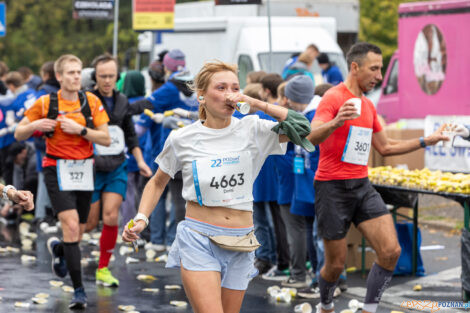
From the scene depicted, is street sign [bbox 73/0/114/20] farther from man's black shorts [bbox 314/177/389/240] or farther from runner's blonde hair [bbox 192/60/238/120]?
runner's blonde hair [bbox 192/60/238/120]

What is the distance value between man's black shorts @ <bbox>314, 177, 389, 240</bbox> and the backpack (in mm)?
2385

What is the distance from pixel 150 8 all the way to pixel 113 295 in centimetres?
843

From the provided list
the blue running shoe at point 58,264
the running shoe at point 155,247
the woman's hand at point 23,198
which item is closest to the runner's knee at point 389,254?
the woman's hand at point 23,198

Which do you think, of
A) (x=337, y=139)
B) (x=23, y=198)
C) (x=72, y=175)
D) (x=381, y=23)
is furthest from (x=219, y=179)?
(x=381, y=23)

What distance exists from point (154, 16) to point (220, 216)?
36.9 ft

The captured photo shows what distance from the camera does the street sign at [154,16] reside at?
15.9m

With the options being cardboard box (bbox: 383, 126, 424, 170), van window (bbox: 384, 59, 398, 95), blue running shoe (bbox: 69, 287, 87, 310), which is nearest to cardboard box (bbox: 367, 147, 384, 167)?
cardboard box (bbox: 383, 126, 424, 170)

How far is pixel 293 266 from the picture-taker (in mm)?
8773

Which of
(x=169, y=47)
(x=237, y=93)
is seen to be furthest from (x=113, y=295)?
(x=169, y=47)

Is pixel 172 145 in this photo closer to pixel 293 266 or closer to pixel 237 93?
pixel 237 93

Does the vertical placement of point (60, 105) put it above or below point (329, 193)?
above

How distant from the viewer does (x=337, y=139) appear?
6.85 m

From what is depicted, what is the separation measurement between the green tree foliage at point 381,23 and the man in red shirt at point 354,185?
24697 mm

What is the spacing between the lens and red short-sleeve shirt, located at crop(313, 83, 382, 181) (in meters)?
6.82
